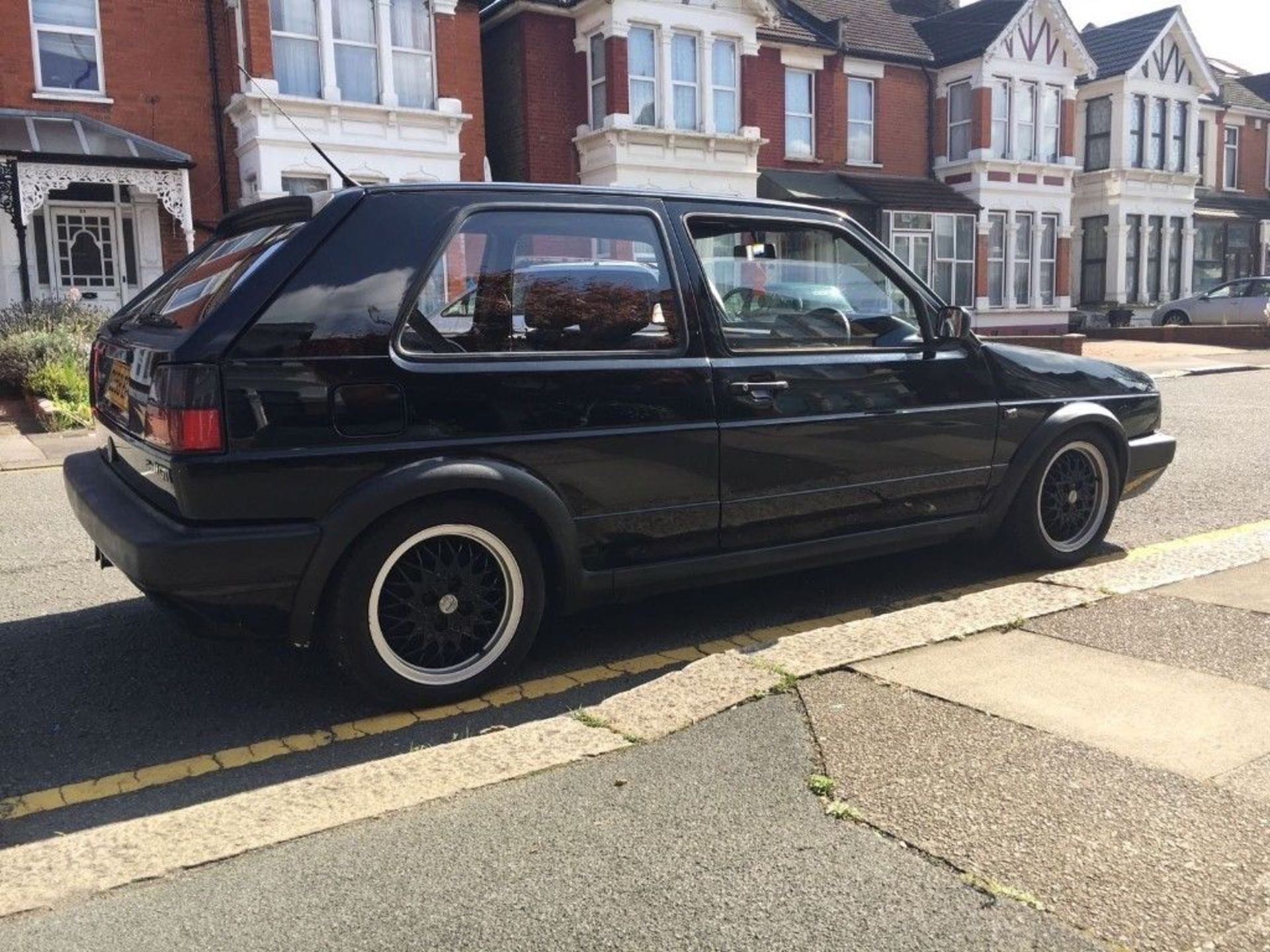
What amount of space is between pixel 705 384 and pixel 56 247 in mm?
17199

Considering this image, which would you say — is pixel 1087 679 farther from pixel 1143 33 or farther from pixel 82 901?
pixel 1143 33

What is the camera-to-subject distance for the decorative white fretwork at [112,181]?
1609 centimetres

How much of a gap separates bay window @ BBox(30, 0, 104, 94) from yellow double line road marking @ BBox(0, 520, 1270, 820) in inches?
696

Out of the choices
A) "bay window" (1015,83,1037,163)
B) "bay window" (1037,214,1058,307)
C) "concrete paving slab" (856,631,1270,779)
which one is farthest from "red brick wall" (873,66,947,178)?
"concrete paving slab" (856,631,1270,779)

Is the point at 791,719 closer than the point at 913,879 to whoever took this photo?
No

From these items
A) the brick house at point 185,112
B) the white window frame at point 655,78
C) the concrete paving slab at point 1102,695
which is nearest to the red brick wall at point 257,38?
the brick house at point 185,112

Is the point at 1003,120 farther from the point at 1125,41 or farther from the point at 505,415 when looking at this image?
the point at 505,415

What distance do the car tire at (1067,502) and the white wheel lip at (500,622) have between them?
8.75 ft

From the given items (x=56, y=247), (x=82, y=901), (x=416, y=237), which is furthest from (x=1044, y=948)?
(x=56, y=247)

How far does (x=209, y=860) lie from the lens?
9.30 feet

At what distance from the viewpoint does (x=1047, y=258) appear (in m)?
29.9

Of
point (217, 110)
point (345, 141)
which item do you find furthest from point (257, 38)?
point (345, 141)

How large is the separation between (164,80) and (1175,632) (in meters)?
18.7

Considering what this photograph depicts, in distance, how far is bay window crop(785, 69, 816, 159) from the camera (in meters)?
25.6
